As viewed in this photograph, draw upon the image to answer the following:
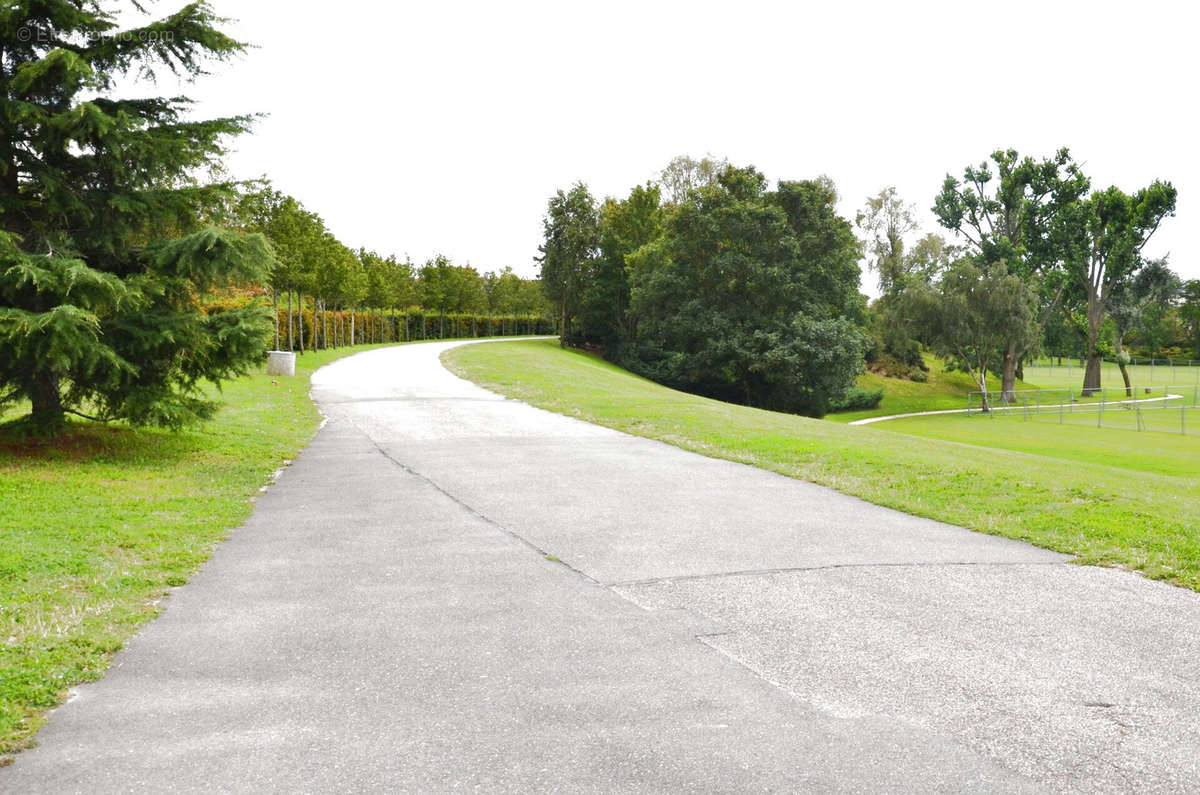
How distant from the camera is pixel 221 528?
7.36 m

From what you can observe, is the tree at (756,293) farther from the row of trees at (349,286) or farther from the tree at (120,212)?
the tree at (120,212)

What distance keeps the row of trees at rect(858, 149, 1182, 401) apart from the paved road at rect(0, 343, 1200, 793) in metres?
45.4

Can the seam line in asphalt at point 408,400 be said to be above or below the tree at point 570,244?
below

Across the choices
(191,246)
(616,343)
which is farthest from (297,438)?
(616,343)

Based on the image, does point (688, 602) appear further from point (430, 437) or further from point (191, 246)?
point (430, 437)

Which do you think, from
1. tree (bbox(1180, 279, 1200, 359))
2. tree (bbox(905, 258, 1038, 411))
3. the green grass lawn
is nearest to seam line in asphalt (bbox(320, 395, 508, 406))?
the green grass lawn

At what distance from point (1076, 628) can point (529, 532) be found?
166 inches

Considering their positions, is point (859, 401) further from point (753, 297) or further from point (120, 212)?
point (120, 212)

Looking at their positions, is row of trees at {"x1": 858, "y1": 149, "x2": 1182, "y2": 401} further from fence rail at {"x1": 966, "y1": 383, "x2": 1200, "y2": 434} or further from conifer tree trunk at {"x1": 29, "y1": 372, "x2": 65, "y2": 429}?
conifer tree trunk at {"x1": 29, "y1": 372, "x2": 65, "y2": 429}

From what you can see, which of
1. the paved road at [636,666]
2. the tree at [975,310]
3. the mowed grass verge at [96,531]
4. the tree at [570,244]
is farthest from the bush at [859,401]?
the paved road at [636,666]

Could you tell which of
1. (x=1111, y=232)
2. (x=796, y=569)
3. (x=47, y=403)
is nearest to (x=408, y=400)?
(x=47, y=403)

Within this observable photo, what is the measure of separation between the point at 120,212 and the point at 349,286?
1096 inches

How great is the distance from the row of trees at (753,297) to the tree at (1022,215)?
13.9 metres

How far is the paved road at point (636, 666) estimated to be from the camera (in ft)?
10.8
